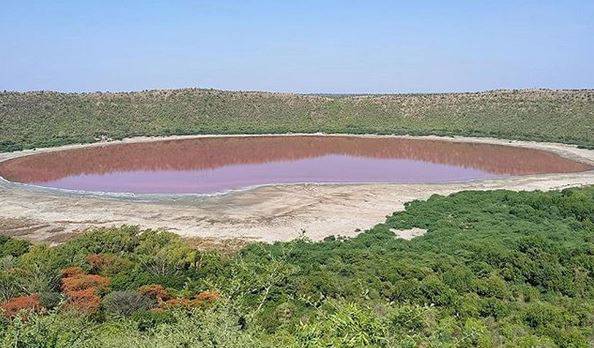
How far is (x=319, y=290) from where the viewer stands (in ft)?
54.3

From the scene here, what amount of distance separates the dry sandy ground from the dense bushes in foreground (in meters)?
3.69

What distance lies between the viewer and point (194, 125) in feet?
265

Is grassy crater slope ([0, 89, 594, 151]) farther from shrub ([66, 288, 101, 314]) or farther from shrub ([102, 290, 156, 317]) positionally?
shrub ([102, 290, 156, 317])

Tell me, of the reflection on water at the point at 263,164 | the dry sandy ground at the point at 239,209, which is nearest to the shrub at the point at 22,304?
the dry sandy ground at the point at 239,209

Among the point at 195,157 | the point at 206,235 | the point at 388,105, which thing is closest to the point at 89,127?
the point at 195,157

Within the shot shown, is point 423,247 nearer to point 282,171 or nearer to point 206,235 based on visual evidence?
point 206,235

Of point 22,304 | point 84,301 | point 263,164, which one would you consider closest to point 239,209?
point 84,301

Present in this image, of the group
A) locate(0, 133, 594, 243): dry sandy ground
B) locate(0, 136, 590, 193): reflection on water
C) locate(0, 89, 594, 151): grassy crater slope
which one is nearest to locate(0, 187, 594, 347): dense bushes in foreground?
locate(0, 133, 594, 243): dry sandy ground

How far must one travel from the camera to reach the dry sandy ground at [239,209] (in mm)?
27672

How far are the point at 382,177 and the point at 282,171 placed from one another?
8.48m

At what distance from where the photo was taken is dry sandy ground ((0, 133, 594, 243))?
90.8 ft

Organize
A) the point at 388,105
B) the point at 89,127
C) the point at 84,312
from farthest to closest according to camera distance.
Result: the point at 388,105 < the point at 89,127 < the point at 84,312

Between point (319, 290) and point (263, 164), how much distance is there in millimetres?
34706

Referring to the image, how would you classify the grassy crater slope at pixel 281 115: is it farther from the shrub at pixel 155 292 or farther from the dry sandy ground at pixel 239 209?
the shrub at pixel 155 292
